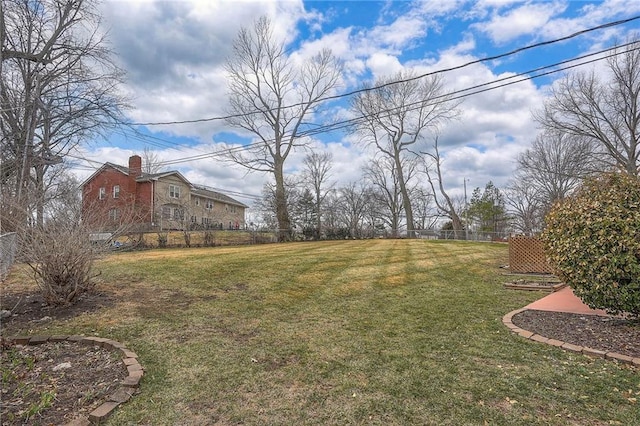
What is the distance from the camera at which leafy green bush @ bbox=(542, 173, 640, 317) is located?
3873mm

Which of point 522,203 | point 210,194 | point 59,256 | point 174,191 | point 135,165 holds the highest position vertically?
point 135,165

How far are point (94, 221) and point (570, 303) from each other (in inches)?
291

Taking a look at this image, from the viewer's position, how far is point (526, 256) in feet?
30.4

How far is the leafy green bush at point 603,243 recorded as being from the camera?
3.87 meters

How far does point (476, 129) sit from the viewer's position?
19578mm

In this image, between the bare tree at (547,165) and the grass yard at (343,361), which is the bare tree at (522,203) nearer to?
the bare tree at (547,165)

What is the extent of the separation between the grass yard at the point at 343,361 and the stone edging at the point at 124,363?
0.23 feet

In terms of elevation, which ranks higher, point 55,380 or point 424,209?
point 424,209

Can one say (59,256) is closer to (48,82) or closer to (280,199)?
(48,82)

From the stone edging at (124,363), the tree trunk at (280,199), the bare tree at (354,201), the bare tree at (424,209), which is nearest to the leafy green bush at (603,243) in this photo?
the stone edging at (124,363)

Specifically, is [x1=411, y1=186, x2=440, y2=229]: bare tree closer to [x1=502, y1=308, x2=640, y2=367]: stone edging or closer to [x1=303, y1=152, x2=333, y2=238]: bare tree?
[x1=303, y1=152, x2=333, y2=238]: bare tree

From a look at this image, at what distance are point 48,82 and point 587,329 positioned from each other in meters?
18.8

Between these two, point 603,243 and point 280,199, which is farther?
point 280,199

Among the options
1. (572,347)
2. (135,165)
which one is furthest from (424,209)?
(572,347)
